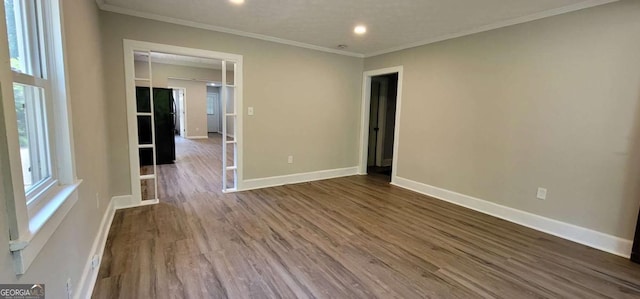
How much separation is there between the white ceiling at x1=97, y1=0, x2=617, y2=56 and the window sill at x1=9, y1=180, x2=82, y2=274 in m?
2.31

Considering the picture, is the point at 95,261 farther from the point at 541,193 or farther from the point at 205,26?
the point at 541,193

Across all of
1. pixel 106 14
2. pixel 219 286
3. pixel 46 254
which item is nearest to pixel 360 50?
pixel 106 14

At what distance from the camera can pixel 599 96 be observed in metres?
2.74

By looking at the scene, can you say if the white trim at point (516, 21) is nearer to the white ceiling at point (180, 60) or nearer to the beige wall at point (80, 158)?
the beige wall at point (80, 158)

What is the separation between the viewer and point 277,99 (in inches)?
179

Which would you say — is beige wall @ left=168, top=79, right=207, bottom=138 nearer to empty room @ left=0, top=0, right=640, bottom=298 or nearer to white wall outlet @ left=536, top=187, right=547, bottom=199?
empty room @ left=0, top=0, right=640, bottom=298

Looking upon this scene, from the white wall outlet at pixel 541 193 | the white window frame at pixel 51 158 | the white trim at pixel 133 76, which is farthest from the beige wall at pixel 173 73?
the white wall outlet at pixel 541 193

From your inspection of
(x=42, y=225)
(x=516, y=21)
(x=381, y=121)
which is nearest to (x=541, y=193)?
(x=516, y=21)

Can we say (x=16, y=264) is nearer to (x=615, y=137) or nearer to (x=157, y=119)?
(x=615, y=137)

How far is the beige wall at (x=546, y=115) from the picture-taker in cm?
263

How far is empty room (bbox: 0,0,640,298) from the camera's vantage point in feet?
5.06

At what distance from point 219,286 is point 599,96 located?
3830 mm

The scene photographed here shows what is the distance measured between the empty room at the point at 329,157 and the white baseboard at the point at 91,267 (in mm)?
19

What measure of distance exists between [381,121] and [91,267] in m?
5.64
